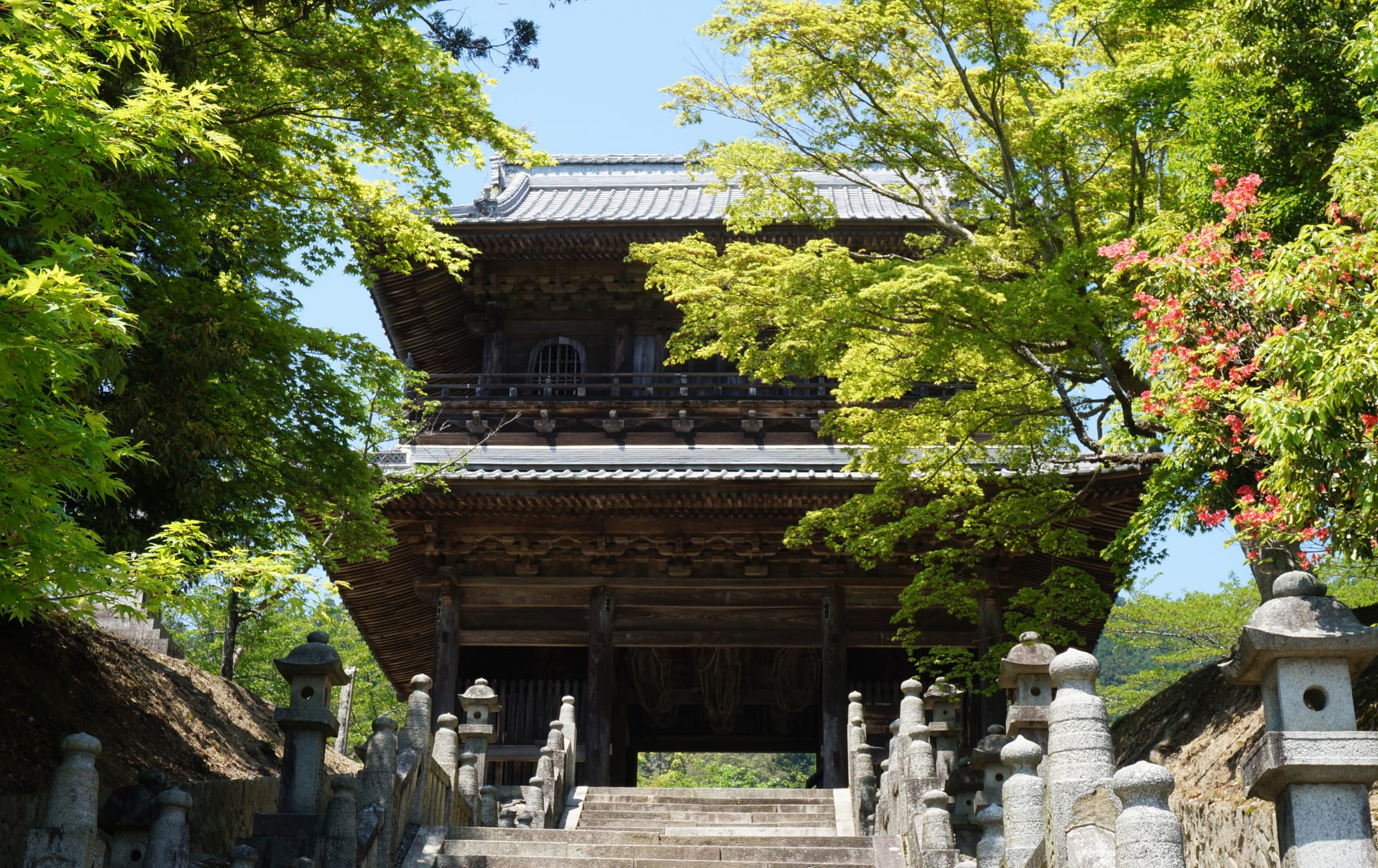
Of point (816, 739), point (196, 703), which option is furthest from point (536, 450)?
point (816, 739)

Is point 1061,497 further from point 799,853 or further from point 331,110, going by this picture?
point 331,110

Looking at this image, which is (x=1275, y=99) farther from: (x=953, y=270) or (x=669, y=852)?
(x=669, y=852)

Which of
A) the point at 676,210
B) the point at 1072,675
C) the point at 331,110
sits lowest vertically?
the point at 1072,675

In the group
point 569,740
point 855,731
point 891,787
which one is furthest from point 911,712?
point 569,740

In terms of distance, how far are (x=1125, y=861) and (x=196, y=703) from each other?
37.6ft

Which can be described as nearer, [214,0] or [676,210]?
[214,0]

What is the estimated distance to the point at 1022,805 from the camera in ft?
21.7

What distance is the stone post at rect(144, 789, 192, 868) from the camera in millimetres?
7418

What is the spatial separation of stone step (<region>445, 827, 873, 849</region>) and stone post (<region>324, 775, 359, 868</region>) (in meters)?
1.63

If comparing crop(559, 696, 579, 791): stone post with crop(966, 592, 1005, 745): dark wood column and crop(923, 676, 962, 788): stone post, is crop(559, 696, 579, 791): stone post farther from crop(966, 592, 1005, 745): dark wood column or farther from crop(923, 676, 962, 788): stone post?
crop(966, 592, 1005, 745): dark wood column

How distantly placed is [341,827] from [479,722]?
502cm

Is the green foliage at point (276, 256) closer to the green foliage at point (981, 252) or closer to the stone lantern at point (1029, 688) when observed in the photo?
the green foliage at point (981, 252)

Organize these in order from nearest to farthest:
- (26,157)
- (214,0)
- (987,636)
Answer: (26,157) → (214,0) → (987,636)

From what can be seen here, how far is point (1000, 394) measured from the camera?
41.3 feet
